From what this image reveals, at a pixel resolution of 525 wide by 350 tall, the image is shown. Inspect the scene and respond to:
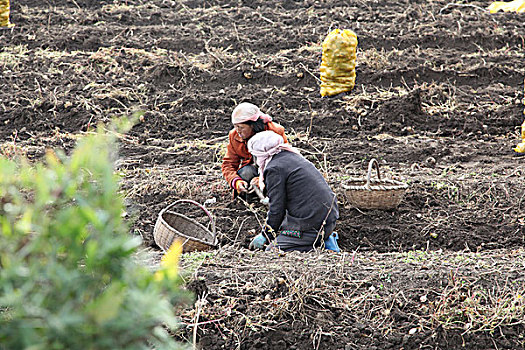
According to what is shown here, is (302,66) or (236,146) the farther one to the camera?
(302,66)

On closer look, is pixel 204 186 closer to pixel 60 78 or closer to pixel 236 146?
pixel 236 146

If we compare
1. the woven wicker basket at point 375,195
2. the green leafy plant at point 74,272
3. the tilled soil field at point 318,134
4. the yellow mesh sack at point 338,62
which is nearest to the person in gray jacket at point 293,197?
the tilled soil field at point 318,134

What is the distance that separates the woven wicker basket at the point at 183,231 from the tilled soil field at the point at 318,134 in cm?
20

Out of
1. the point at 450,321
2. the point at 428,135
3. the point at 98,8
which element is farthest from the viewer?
the point at 98,8

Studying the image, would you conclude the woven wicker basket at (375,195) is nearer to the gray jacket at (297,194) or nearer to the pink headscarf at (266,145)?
the gray jacket at (297,194)

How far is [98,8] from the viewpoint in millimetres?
12602

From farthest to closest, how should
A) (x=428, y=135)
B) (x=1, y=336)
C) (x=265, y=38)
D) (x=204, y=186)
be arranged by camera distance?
1. (x=265, y=38)
2. (x=428, y=135)
3. (x=204, y=186)
4. (x=1, y=336)

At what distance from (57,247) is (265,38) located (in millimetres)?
9851

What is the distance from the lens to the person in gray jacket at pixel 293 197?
4.29 meters

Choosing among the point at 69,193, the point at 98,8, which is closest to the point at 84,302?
the point at 69,193

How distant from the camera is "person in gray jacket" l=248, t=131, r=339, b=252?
4285 mm

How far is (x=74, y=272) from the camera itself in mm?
1076

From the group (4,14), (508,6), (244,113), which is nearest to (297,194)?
(244,113)

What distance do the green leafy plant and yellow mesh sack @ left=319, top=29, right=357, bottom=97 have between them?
722cm
